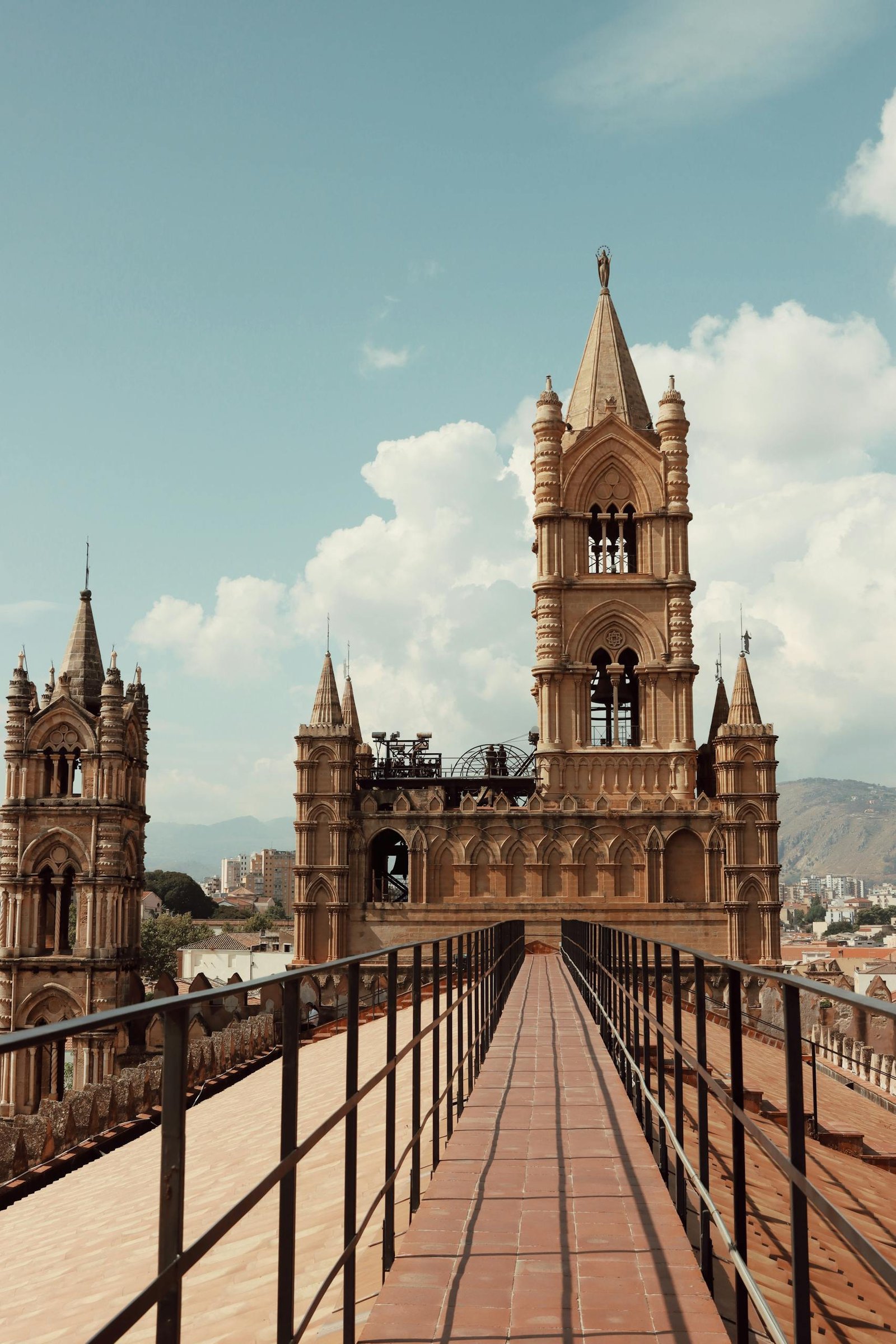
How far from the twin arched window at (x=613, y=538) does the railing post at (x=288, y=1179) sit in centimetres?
5071

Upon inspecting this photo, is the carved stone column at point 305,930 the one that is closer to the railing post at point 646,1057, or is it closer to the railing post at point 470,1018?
the railing post at point 470,1018

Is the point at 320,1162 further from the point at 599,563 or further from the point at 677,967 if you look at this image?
the point at 599,563

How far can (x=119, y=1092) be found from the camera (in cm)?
2378

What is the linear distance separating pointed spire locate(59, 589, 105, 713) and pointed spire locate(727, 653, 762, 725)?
26053 mm

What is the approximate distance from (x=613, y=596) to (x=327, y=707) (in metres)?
13.0

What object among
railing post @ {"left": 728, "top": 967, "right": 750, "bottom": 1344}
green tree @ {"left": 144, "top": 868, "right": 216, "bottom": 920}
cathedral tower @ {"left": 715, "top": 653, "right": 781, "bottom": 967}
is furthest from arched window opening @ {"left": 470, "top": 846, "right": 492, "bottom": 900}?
green tree @ {"left": 144, "top": 868, "right": 216, "bottom": 920}

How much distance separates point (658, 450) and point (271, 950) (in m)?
54.6

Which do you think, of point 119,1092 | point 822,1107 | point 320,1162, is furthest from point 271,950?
point 320,1162

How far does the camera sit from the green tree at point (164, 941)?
97062 mm

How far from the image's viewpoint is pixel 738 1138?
4609 millimetres

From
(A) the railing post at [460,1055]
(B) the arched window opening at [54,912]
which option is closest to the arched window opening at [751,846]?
(B) the arched window opening at [54,912]

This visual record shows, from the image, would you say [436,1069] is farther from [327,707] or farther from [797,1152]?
[327,707]

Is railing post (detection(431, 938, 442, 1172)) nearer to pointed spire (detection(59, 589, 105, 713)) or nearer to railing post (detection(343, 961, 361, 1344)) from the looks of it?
railing post (detection(343, 961, 361, 1344))

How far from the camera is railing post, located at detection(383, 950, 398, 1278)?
583cm
